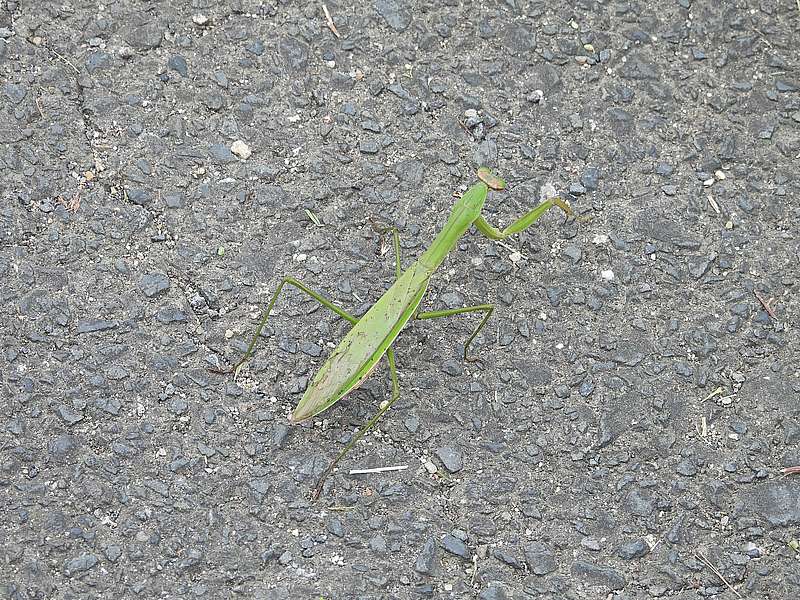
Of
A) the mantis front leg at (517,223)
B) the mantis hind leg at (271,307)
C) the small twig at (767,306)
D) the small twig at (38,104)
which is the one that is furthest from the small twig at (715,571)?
the small twig at (38,104)

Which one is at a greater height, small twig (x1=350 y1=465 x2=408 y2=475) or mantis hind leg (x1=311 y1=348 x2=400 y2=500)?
mantis hind leg (x1=311 y1=348 x2=400 y2=500)

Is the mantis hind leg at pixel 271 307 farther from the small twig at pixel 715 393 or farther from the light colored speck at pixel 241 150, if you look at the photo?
the small twig at pixel 715 393

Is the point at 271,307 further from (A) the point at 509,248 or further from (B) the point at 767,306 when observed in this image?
(B) the point at 767,306

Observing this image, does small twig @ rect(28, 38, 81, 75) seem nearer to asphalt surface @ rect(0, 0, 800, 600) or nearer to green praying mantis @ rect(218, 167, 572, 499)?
asphalt surface @ rect(0, 0, 800, 600)

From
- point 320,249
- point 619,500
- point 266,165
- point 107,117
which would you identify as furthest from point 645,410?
point 107,117

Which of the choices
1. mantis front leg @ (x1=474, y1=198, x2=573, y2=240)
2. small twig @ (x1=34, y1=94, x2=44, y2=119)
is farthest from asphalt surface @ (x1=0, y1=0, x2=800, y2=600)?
mantis front leg @ (x1=474, y1=198, x2=573, y2=240)

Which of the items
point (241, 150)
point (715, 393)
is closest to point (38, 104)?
point (241, 150)
